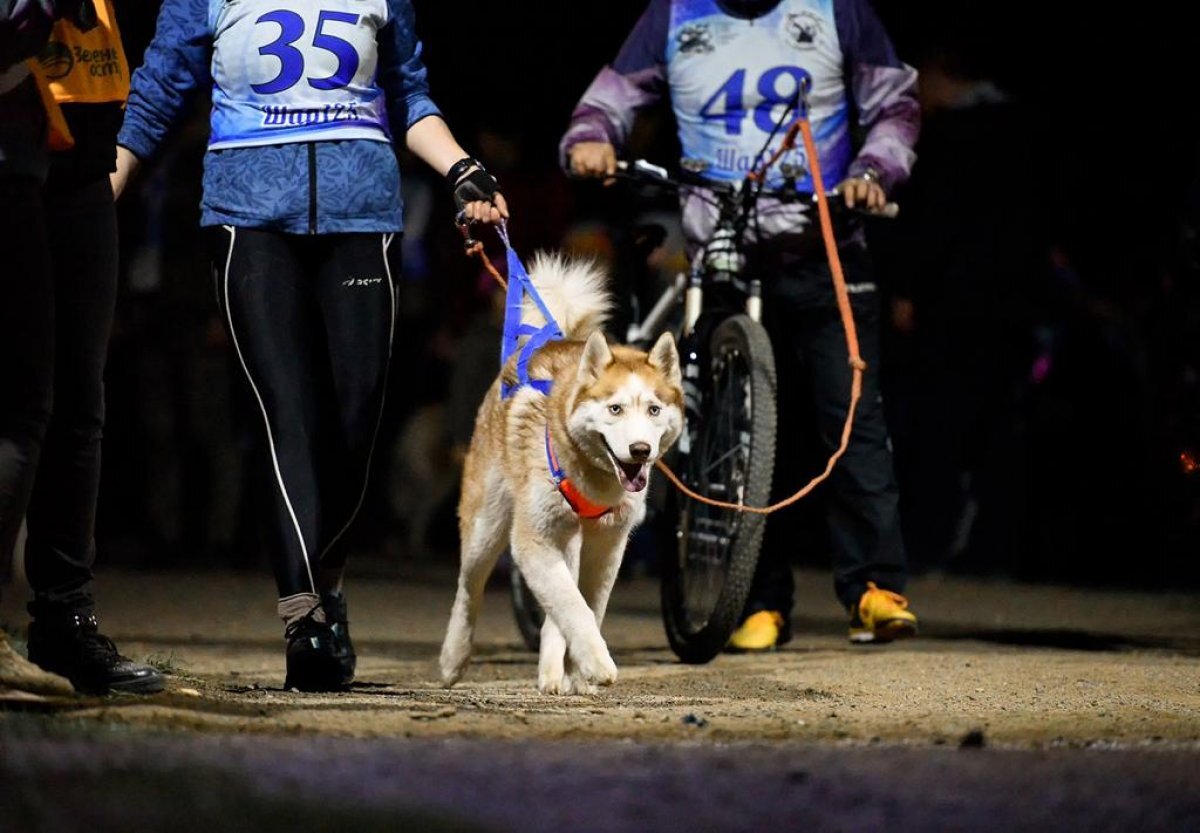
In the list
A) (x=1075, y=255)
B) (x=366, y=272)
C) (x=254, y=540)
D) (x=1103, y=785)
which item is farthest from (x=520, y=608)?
(x=1075, y=255)

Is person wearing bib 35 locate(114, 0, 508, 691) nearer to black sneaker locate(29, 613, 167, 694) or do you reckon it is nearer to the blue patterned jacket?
the blue patterned jacket

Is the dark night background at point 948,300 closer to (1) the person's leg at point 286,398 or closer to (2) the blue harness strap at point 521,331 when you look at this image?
(2) the blue harness strap at point 521,331

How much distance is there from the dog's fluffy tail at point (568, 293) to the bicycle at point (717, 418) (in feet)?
1.75

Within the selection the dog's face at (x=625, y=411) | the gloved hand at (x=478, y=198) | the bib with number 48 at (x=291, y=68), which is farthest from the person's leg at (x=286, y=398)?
the dog's face at (x=625, y=411)

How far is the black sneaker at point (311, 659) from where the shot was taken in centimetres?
652

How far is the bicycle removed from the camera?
24.8ft

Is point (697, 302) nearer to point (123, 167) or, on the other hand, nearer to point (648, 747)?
point (123, 167)

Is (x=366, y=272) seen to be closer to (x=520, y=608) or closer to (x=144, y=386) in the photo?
(x=520, y=608)

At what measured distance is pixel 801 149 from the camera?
8.23m

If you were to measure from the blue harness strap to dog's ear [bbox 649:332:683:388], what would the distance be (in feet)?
1.13

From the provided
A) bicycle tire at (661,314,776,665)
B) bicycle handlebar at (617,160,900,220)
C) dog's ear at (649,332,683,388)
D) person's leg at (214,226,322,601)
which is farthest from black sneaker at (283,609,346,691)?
bicycle handlebar at (617,160,900,220)

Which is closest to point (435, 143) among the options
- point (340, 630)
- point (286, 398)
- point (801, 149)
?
point (286, 398)

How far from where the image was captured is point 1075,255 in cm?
1419

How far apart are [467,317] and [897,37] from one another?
10.7 feet
